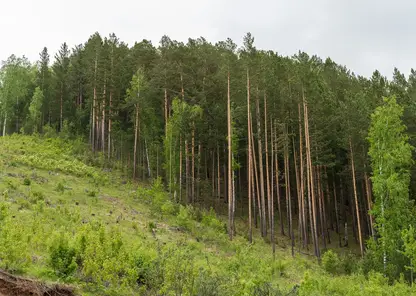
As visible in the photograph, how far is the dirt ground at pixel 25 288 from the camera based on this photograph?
281 inches

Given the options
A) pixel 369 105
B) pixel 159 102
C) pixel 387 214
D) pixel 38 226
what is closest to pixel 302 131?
pixel 369 105

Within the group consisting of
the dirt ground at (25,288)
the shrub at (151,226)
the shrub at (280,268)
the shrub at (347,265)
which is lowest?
the shrub at (347,265)

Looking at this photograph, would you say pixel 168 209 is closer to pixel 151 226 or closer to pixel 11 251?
pixel 151 226

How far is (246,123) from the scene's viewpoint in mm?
33938

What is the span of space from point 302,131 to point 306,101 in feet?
10.7

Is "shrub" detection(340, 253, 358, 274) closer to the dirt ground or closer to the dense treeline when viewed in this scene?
the dense treeline

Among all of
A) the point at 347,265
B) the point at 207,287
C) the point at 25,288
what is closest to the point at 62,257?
the point at 25,288

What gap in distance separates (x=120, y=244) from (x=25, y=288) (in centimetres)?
333

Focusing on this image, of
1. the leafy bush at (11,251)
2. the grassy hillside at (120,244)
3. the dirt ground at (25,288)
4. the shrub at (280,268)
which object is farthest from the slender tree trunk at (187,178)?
the dirt ground at (25,288)

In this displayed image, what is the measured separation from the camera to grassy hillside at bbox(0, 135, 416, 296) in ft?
28.1

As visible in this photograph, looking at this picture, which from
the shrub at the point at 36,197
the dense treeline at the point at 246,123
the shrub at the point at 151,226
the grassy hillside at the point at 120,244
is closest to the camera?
the grassy hillside at the point at 120,244

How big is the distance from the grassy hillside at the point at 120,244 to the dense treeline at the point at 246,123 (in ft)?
10.6

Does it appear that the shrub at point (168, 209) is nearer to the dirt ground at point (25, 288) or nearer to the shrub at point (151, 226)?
the shrub at point (151, 226)

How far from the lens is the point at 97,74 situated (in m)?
41.9
